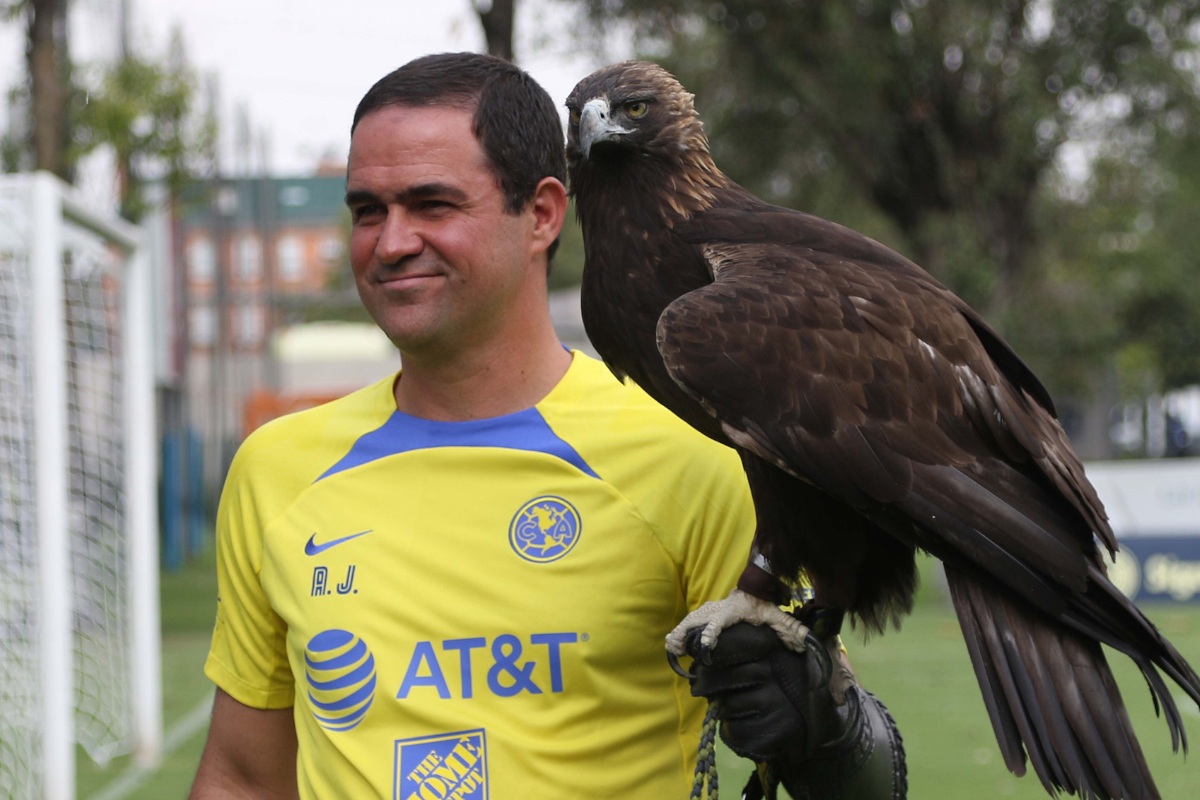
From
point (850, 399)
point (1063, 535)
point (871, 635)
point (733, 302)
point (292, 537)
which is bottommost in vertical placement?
point (871, 635)

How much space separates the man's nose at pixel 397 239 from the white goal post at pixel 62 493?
11.0ft

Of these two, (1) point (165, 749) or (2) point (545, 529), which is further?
(1) point (165, 749)

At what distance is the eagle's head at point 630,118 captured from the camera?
73.5 inches

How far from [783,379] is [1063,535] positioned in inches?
16.7

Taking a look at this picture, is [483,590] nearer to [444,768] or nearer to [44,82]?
[444,768]

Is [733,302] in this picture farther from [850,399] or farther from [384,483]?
[384,483]

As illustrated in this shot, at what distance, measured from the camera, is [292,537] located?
5.86 feet

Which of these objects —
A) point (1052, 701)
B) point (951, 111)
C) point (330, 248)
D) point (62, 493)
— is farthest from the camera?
point (330, 248)

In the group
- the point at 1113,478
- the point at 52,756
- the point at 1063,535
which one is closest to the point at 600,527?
the point at 1063,535

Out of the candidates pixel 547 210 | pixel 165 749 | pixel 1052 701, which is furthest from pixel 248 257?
pixel 1052 701

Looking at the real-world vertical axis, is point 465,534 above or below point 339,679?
above

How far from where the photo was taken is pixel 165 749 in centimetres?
582

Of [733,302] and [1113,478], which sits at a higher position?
[733,302]

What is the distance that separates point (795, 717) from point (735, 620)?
164 mm
